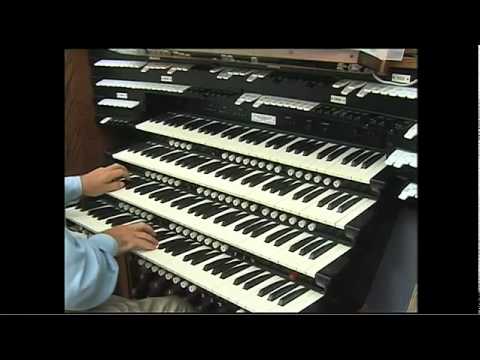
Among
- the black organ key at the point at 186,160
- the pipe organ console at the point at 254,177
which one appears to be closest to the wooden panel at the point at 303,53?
the pipe organ console at the point at 254,177

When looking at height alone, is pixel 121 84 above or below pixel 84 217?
above

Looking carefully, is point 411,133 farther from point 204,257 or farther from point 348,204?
point 204,257

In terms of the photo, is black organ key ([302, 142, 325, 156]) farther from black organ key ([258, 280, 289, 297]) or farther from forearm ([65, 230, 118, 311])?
forearm ([65, 230, 118, 311])

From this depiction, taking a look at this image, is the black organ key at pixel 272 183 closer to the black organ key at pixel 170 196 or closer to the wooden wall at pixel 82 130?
the black organ key at pixel 170 196

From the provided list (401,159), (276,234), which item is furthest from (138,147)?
(401,159)

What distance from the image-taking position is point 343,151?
1.67 meters

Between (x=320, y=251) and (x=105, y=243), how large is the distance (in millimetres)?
596

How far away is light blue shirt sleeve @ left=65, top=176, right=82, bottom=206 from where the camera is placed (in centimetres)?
174

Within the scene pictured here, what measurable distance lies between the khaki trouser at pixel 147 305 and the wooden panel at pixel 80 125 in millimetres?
376

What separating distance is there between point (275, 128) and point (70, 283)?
0.71m

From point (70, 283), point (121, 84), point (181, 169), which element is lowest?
point (70, 283)

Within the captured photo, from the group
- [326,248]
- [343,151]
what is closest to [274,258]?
[326,248]
